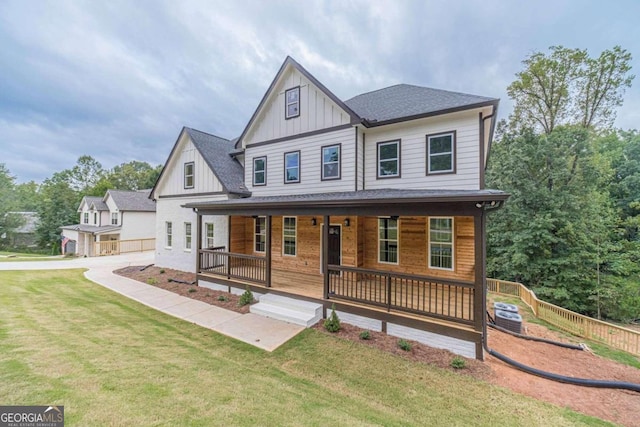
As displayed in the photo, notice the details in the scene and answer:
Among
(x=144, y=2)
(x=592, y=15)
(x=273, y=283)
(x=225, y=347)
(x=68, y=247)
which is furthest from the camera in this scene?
(x=68, y=247)

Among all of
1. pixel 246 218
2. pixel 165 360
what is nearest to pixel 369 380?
pixel 165 360

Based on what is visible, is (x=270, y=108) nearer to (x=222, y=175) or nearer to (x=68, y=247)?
(x=222, y=175)

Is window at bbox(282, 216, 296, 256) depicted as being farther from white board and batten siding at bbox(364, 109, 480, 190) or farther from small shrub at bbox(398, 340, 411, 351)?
small shrub at bbox(398, 340, 411, 351)

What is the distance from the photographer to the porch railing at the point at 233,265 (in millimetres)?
8883

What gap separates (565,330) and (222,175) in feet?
51.8

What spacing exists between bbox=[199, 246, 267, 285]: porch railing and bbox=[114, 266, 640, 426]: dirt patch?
112cm

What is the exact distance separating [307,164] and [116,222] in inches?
988

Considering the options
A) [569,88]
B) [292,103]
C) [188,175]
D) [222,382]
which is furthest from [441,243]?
[569,88]

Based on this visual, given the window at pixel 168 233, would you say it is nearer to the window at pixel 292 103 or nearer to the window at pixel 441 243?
the window at pixel 292 103

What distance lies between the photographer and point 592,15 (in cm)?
1434

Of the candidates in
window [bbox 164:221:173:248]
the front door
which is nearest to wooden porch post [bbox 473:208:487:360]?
the front door

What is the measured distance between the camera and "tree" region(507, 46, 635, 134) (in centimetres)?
1579

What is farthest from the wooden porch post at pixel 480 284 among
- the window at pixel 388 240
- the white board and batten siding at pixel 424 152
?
the window at pixel 388 240

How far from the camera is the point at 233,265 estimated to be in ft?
36.1
